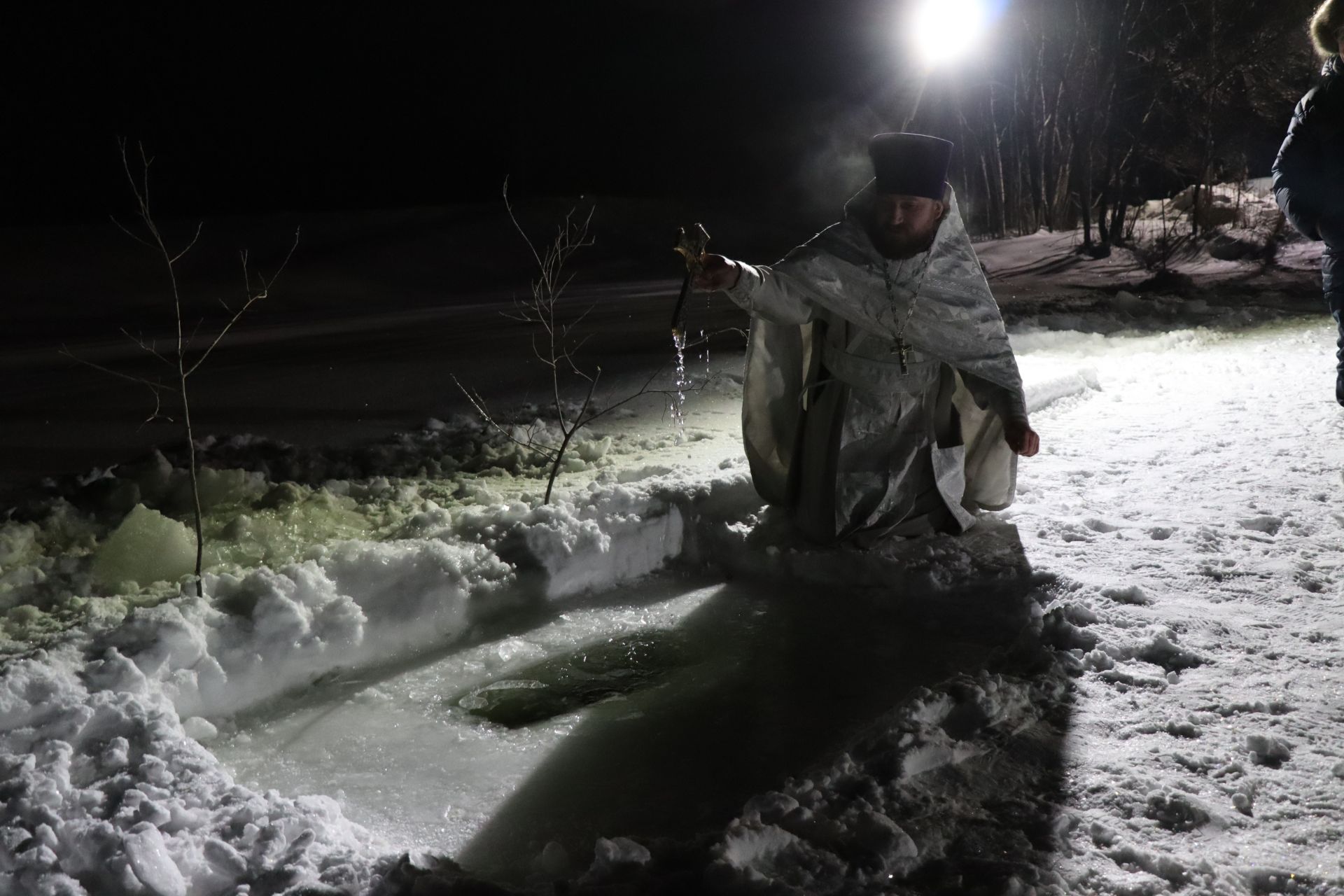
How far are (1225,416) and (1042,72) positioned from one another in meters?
17.5

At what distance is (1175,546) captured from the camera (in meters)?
4.00

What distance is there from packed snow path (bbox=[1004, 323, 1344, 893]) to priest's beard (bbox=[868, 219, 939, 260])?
1282 mm

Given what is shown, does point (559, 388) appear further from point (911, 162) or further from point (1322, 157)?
point (1322, 157)

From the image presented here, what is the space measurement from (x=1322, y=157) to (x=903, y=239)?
2106 mm

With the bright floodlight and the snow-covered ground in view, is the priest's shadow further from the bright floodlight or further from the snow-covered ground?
the bright floodlight

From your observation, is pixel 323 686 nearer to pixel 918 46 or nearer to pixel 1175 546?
pixel 1175 546

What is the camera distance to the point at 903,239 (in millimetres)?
3996

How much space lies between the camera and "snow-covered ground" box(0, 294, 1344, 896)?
→ 2141mm

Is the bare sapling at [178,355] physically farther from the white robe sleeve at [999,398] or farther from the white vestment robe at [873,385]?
the white robe sleeve at [999,398]

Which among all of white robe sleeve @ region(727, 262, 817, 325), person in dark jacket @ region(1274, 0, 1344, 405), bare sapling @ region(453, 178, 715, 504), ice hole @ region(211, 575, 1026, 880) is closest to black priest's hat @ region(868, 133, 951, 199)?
white robe sleeve @ region(727, 262, 817, 325)

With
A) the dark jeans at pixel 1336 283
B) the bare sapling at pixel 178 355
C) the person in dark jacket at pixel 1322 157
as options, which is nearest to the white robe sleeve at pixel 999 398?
the person in dark jacket at pixel 1322 157

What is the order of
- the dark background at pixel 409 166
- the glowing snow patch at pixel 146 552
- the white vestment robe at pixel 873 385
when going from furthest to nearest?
the dark background at pixel 409 166 → the white vestment robe at pixel 873 385 → the glowing snow patch at pixel 146 552

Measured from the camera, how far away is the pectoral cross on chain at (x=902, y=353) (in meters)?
3.99

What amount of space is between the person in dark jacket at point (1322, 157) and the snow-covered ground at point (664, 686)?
1.17m
